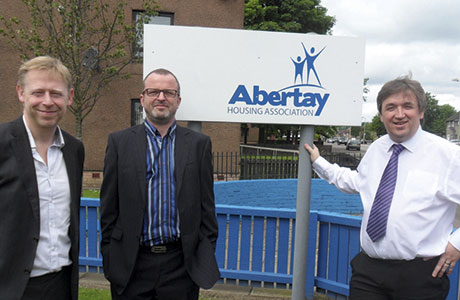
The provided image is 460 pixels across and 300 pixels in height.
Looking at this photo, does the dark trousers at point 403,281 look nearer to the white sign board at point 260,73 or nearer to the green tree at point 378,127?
the white sign board at point 260,73

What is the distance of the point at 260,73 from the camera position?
3.24 m

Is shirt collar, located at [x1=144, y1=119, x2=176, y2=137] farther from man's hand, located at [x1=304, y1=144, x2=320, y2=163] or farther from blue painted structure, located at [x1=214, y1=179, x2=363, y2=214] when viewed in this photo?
blue painted structure, located at [x1=214, y1=179, x2=363, y2=214]

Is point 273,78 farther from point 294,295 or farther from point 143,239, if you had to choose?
point 294,295

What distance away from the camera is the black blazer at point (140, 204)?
7.28 feet

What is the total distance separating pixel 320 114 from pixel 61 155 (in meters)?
2.25

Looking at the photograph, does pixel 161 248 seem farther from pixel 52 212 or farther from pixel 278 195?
pixel 278 195

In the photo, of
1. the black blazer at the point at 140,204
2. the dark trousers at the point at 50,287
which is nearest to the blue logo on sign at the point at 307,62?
the black blazer at the point at 140,204

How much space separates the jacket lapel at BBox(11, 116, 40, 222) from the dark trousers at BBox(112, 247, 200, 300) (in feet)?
2.26

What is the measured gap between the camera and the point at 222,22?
12617mm

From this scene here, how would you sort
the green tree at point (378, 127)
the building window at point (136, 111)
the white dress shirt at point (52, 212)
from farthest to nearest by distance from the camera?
the green tree at point (378, 127) < the building window at point (136, 111) < the white dress shirt at point (52, 212)

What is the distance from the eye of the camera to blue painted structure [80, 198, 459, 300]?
155 inches

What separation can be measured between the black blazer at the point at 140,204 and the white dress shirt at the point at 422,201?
1086 millimetres

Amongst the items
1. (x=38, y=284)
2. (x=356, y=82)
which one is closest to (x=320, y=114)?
(x=356, y=82)

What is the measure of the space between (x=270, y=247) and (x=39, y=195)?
2.92 meters
